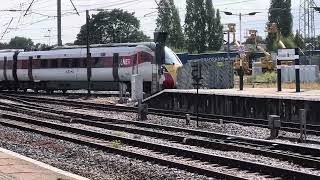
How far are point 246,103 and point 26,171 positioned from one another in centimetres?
1271

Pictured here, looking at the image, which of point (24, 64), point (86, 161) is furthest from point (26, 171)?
point (24, 64)

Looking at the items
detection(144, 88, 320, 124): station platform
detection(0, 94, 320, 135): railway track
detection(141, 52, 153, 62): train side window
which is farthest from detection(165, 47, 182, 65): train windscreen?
detection(144, 88, 320, 124): station platform

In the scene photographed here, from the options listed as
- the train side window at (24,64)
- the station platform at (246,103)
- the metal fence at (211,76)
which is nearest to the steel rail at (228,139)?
the station platform at (246,103)

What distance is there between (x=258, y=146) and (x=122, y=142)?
3600mm

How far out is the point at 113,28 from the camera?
95375 millimetres

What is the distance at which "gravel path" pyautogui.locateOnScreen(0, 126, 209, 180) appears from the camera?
10.2 meters

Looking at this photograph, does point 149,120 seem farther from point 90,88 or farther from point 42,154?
point 90,88

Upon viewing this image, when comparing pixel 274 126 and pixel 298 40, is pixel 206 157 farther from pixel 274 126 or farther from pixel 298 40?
pixel 298 40

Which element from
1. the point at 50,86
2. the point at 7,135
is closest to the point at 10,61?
the point at 50,86

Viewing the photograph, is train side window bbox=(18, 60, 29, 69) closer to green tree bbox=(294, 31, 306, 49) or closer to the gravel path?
the gravel path

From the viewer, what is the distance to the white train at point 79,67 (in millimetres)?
33531

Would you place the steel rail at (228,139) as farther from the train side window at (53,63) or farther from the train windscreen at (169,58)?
the train side window at (53,63)

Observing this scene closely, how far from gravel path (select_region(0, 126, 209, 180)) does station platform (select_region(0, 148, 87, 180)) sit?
64 cm

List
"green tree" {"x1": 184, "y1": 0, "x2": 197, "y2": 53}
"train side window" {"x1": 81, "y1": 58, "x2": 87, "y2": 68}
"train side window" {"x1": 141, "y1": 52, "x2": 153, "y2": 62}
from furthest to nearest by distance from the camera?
"green tree" {"x1": 184, "y1": 0, "x2": 197, "y2": 53}
"train side window" {"x1": 81, "y1": 58, "x2": 87, "y2": 68}
"train side window" {"x1": 141, "y1": 52, "x2": 153, "y2": 62}
